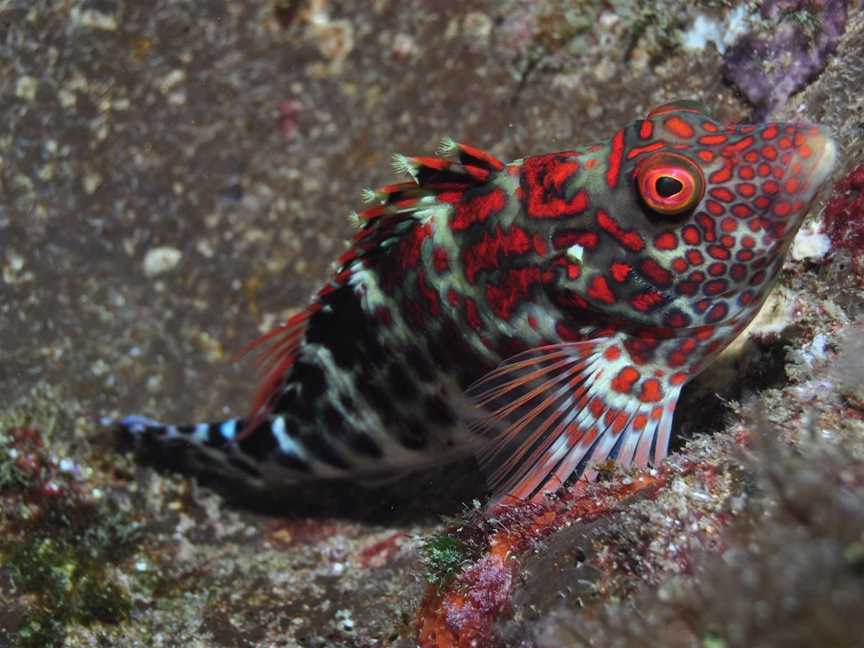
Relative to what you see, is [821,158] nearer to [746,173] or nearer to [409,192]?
[746,173]

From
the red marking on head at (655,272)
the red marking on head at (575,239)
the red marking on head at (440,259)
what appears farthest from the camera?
the red marking on head at (440,259)

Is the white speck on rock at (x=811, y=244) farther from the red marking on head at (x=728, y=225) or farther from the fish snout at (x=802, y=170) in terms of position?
the red marking on head at (x=728, y=225)

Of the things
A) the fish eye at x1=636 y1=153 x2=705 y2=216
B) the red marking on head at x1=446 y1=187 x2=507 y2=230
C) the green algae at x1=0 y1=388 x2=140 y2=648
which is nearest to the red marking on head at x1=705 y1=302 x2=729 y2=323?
the fish eye at x1=636 y1=153 x2=705 y2=216

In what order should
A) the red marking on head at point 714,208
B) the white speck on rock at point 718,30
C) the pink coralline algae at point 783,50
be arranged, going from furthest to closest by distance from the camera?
the white speck on rock at point 718,30 < the pink coralline algae at point 783,50 < the red marking on head at point 714,208

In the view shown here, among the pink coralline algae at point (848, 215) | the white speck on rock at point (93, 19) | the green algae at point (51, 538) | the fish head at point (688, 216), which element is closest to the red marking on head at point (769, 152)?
the fish head at point (688, 216)

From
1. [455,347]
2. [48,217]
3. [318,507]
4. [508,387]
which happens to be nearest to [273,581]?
[318,507]

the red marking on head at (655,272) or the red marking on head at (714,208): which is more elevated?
the red marking on head at (714,208)

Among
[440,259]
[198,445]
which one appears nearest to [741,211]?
[440,259]

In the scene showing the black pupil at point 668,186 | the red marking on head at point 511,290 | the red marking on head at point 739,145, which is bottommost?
the red marking on head at point 739,145

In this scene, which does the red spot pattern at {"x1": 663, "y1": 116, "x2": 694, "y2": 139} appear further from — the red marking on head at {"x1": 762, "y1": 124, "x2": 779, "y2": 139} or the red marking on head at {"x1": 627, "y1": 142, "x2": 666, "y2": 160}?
the red marking on head at {"x1": 762, "y1": 124, "x2": 779, "y2": 139}
